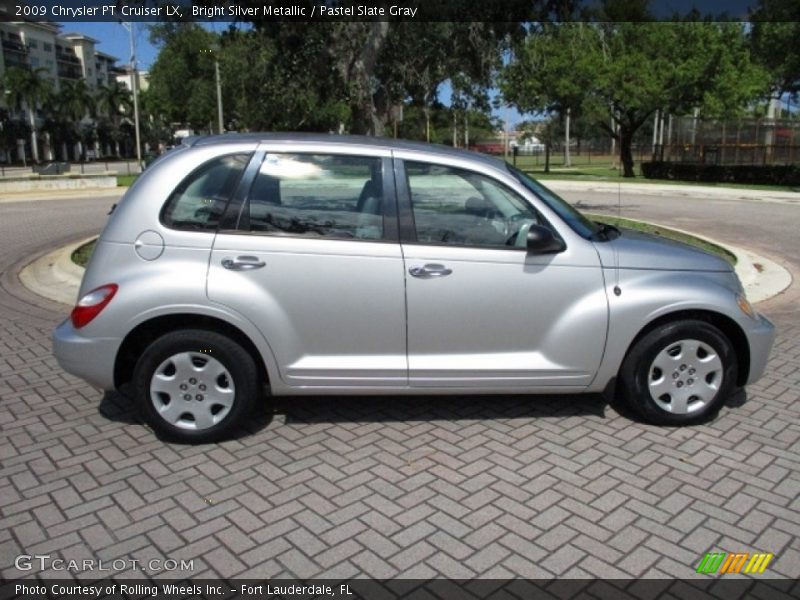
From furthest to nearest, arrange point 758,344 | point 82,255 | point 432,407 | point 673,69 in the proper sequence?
1. point 673,69
2. point 82,255
3. point 432,407
4. point 758,344

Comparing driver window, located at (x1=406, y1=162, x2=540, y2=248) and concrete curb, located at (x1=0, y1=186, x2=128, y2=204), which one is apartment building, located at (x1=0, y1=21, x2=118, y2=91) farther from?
driver window, located at (x1=406, y1=162, x2=540, y2=248)

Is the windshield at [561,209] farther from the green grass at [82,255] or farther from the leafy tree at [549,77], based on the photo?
the leafy tree at [549,77]

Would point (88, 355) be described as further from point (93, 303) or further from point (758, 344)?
point (758, 344)

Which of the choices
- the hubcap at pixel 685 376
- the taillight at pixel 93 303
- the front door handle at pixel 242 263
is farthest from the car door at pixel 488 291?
the taillight at pixel 93 303

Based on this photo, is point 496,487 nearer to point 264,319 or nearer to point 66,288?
point 264,319

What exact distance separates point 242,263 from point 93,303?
896 mm

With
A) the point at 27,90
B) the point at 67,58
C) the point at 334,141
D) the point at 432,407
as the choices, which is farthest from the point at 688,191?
the point at 67,58

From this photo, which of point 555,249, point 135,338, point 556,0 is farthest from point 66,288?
point 556,0

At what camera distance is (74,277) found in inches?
344

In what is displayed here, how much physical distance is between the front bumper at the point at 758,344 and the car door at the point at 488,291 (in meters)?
1.00

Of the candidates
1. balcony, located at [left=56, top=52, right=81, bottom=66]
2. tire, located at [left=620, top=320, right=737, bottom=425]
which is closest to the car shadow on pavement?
tire, located at [left=620, top=320, right=737, bottom=425]

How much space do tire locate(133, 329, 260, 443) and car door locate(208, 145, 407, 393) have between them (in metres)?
0.21

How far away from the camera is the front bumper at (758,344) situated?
4.27m

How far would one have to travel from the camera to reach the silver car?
155 inches
